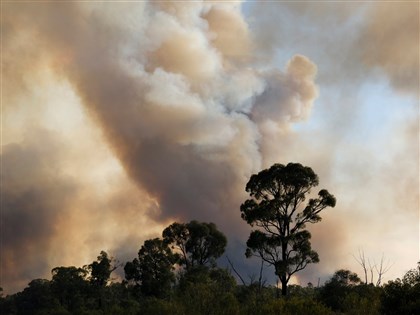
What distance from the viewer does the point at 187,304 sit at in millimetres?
39469

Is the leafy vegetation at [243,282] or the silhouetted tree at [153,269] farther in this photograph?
the silhouetted tree at [153,269]

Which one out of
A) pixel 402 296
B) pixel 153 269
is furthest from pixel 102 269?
pixel 402 296

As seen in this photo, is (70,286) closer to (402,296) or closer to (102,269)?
(102,269)

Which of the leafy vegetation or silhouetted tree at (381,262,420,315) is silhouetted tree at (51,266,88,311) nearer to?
the leafy vegetation

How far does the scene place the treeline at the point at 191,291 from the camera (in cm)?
3322

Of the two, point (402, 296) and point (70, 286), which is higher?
point (70, 286)

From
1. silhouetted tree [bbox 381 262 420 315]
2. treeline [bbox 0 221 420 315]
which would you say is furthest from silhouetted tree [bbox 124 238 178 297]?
silhouetted tree [bbox 381 262 420 315]

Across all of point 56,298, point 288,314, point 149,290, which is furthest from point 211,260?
point 288,314

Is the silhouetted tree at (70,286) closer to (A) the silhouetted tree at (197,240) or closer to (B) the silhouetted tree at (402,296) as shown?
(A) the silhouetted tree at (197,240)

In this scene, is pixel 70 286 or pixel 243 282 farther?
pixel 70 286

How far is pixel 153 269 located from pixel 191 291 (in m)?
38.5

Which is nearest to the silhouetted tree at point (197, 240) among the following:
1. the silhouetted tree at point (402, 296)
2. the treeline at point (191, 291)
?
the treeline at point (191, 291)

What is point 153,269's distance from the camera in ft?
263

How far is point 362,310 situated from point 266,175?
22236 millimetres
